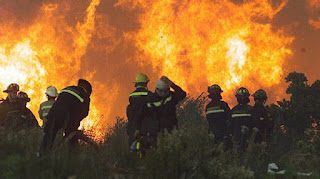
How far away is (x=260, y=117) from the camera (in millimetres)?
12930

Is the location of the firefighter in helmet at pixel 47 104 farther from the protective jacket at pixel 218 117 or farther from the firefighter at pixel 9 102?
the protective jacket at pixel 218 117

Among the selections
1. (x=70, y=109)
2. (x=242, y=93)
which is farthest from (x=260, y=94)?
(x=70, y=109)

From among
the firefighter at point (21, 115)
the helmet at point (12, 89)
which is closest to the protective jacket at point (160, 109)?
the firefighter at point (21, 115)

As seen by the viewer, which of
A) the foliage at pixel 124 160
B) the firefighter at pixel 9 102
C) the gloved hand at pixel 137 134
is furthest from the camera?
the firefighter at pixel 9 102

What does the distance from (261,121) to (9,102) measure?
6.57 m

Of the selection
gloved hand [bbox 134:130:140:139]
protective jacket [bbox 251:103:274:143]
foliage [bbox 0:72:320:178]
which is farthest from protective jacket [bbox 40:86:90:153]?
protective jacket [bbox 251:103:274:143]

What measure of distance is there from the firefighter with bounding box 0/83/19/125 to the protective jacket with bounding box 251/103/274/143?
20.2ft

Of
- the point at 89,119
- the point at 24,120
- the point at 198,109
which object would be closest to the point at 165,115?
the point at 89,119

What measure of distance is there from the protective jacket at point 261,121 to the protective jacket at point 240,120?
0.53ft

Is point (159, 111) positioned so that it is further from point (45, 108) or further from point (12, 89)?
point (12, 89)

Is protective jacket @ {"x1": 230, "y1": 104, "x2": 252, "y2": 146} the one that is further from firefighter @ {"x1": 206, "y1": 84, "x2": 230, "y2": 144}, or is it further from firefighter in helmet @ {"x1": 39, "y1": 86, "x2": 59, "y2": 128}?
firefighter in helmet @ {"x1": 39, "y1": 86, "x2": 59, "y2": 128}

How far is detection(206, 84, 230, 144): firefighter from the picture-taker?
1300 cm

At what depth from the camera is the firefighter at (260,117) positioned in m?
12.9

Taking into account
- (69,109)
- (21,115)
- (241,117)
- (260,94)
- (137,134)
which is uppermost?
(260,94)
